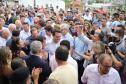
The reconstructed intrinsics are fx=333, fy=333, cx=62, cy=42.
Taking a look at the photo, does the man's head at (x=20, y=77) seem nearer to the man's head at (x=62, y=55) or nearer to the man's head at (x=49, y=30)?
the man's head at (x=62, y=55)

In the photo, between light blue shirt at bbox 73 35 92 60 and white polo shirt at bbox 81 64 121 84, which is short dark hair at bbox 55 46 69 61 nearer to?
white polo shirt at bbox 81 64 121 84

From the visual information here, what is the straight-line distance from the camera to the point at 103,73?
5504mm

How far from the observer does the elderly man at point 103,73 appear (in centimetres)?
537

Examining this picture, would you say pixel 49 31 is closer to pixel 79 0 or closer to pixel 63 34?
pixel 63 34

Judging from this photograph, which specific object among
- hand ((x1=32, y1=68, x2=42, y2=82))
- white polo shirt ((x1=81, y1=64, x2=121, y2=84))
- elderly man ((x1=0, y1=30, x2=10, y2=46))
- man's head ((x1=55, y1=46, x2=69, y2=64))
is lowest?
elderly man ((x1=0, y1=30, x2=10, y2=46))

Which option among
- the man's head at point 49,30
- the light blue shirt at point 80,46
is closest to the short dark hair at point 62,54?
the light blue shirt at point 80,46

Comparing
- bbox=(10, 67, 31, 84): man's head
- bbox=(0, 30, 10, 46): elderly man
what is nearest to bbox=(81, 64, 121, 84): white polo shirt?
bbox=(10, 67, 31, 84): man's head

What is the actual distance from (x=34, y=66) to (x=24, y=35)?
503 cm

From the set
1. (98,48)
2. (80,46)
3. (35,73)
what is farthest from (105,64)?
(80,46)

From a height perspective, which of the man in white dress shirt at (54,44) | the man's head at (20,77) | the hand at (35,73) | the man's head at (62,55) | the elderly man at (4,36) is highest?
the man's head at (20,77)

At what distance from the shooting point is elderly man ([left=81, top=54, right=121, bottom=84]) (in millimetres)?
5371

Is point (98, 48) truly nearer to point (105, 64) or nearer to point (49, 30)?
point (105, 64)

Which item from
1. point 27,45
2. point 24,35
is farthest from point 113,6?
point 27,45

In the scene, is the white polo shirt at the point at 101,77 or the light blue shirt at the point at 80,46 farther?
the light blue shirt at the point at 80,46
